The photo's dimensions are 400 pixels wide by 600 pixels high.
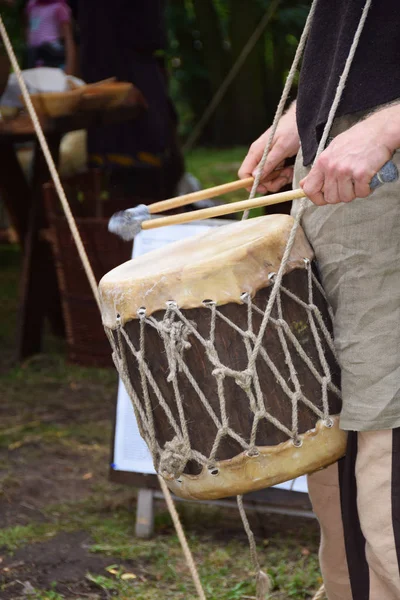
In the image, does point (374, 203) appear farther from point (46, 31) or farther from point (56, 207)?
point (46, 31)

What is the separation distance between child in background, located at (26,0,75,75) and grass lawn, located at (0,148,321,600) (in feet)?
7.74

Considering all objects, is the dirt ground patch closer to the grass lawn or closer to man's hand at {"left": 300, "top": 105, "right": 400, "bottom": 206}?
the grass lawn

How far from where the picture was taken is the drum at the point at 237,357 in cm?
145

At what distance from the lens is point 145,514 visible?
2.57 metres

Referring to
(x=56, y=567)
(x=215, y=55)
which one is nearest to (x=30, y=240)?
(x=56, y=567)

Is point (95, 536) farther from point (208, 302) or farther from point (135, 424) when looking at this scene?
point (208, 302)

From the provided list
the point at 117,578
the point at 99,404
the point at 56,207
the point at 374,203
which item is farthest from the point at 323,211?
the point at 56,207

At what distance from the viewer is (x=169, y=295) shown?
1.46 m

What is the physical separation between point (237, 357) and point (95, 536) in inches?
52.1

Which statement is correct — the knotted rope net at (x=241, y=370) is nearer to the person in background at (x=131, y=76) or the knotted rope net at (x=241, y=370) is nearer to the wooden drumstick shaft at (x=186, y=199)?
the wooden drumstick shaft at (x=186, y=199)

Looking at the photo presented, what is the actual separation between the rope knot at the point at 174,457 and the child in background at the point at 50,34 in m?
3.73

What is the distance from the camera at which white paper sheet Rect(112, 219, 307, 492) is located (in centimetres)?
249

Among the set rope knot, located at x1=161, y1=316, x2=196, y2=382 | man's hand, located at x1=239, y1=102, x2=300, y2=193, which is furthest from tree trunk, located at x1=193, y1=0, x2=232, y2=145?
rope knot, located at x1=161, y1=316, x2=196, y2=382

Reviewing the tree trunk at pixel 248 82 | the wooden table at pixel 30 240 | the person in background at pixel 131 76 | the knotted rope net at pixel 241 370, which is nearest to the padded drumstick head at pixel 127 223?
the knotted rope net at pixel 241 370
